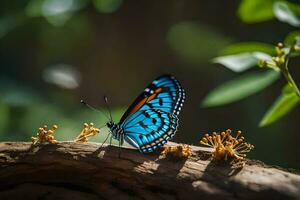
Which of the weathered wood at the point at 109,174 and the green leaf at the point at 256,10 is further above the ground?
the green leaf at the point at 256,10

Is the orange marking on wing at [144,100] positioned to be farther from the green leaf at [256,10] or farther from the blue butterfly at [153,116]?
the green leaf at [256,10]

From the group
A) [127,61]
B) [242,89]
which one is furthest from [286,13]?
[127,61]

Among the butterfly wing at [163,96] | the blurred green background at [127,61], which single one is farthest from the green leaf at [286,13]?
the blurred green background at [127,61]

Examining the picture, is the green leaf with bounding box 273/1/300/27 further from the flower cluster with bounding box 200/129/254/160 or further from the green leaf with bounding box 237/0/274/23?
the flower cluster with bounding box 200/129/254/160

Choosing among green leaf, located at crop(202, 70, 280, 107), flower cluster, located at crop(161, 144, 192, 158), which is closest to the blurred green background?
green leaf, located at crop(202, 70, 280, 107)

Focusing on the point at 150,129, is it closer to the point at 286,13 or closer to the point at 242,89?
the point at 242,89

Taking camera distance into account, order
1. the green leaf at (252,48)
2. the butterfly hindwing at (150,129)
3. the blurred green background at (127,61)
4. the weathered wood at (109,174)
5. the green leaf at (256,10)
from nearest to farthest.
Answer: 1. the weathered wood at (109,174)
2. the butterfly hindwing at (150,129)
3. the green leaf at (252,48)
4. the green leaf at (256,10)
5. the blurred green background at (127,61)
